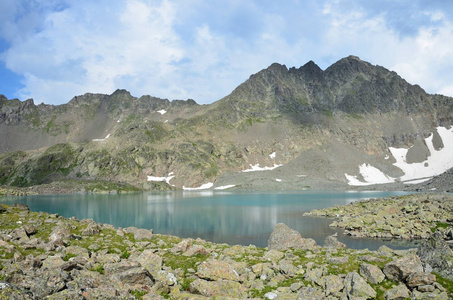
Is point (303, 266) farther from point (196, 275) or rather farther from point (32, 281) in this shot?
point (32, 281)

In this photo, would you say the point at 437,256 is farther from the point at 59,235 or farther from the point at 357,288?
the point at 59,235

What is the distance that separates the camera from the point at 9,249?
1767 cm

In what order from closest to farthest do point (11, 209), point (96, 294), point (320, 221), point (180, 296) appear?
point (96, 294)
point (180, 296)
point (11, 209)
point (320, 221)

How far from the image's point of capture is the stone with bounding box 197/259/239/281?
598 inches

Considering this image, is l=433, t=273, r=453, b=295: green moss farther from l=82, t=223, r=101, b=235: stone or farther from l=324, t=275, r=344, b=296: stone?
l=82, t=223, r=101, b=235: stone

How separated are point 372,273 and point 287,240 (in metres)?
13.1

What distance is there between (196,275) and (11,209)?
27.4 m

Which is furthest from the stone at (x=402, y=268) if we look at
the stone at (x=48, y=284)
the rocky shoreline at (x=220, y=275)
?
the stone at (x=48, y=284)

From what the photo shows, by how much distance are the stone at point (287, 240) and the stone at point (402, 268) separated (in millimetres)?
11242

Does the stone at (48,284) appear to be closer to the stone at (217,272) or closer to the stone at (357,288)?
the stone at (217,272)

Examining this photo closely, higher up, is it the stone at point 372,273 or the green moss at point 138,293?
the green moss at point 138,293

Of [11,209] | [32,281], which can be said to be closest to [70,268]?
[32,281]

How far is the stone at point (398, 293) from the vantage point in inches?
531

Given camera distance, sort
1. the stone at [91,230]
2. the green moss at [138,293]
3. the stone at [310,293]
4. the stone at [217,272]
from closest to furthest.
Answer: the green moss at [138,293], the stone at [310,293], the stone at [217,272], the stone at [91,230]
